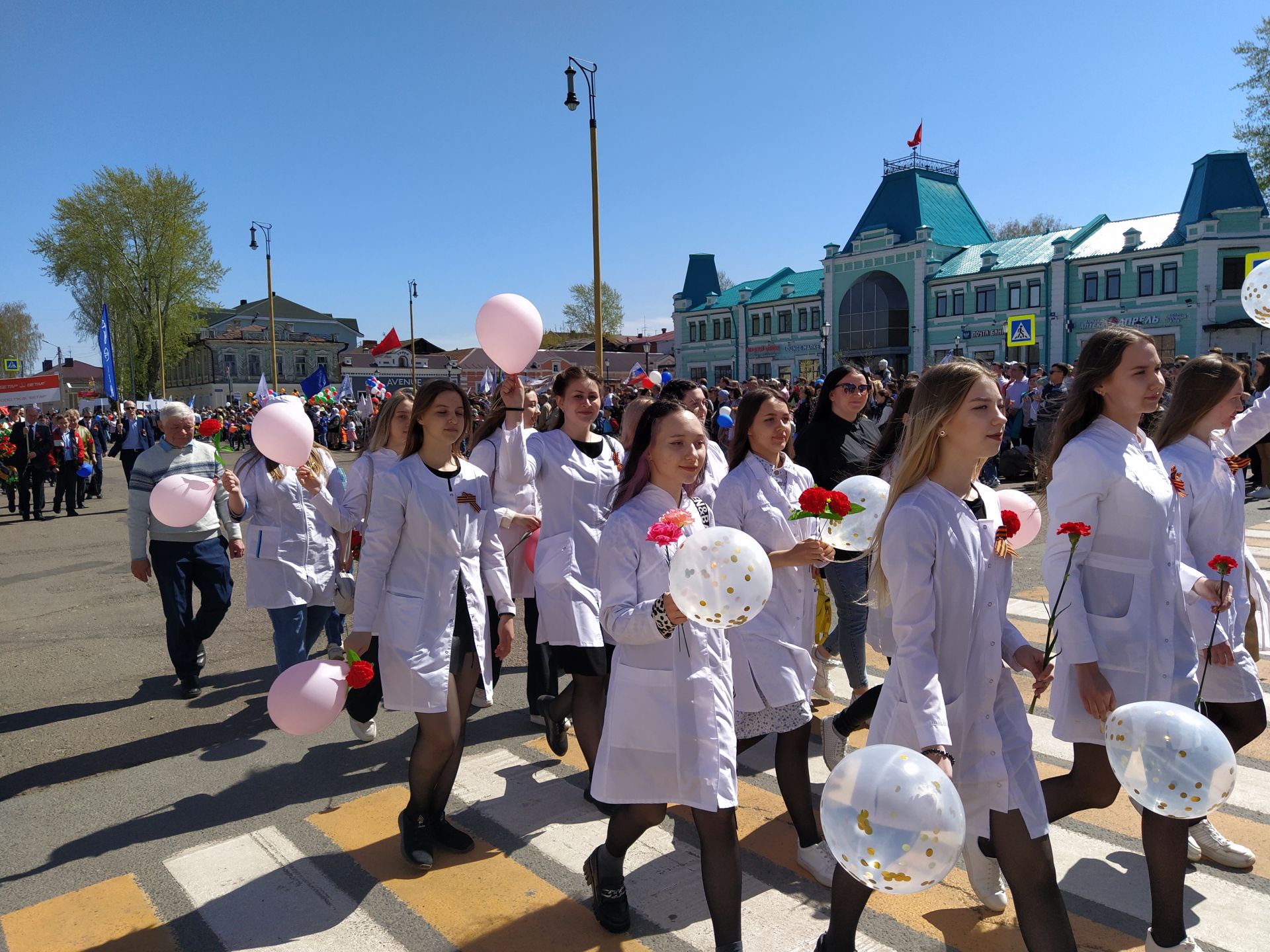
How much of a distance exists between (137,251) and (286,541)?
54105 mm

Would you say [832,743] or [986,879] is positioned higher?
[832,743]

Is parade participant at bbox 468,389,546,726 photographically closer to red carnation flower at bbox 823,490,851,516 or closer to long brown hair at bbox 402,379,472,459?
long brown hair at bbox 402,379,472,459

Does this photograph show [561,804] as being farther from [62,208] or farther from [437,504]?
[62,208]

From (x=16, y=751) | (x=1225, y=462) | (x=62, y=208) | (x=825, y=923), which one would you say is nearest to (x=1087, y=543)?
(x=1225, y=462)

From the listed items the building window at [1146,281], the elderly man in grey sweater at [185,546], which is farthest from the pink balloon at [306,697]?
the building window at [1146,281]

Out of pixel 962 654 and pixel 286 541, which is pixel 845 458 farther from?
pixel 286 541

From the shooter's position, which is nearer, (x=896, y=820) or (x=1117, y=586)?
(x=896, y=820)

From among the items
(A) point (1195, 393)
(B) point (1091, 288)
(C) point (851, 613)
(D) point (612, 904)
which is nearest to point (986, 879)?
(D) point (612, 904)

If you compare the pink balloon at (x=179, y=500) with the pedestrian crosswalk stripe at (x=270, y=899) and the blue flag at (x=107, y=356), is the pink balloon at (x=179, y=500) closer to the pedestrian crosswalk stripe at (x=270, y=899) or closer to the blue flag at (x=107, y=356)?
the pedestrian crosswalk stripe at (x=270, y=899)

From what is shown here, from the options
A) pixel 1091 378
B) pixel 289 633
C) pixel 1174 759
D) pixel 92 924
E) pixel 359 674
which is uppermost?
pixel 1091 378

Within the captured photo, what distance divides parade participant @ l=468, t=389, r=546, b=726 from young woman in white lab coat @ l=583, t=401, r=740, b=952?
6.53 feet

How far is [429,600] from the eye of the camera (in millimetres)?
3816

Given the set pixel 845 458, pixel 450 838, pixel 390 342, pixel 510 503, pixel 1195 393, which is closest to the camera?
pixel 1195 393

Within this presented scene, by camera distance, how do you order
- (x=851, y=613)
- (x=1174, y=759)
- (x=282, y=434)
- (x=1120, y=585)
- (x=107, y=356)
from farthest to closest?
1. (x=107, y=356)
2. (x=851, y=613)
3. (x=282, y=434)
4. (x=1120, y=585)
5. (x=1174, y=759)
